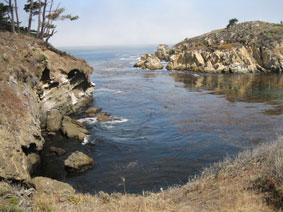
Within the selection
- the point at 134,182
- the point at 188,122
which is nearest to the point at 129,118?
the point at 188,122

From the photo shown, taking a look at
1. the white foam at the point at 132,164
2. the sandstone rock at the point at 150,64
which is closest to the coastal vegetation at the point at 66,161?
the white foam at the point at 132,164

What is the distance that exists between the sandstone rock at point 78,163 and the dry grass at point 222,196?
4.32 metres

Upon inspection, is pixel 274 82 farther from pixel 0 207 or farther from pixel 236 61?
pixel 0 207

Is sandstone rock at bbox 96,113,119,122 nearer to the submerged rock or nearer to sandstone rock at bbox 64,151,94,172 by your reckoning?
the submerged rock

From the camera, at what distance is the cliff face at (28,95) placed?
37.4ft

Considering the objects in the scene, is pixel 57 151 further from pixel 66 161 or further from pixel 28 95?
pixel 28 95

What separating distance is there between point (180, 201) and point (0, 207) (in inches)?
200

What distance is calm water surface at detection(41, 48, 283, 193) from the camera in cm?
1305

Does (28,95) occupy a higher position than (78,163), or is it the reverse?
(28,95)

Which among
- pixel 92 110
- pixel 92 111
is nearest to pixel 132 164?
pixel 92 111

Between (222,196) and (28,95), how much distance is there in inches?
515

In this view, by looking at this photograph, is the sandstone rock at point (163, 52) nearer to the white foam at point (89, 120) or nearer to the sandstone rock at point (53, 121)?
the white foam at point (89, 120)

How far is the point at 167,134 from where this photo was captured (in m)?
18.8

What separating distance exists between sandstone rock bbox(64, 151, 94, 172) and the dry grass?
4316 mm
